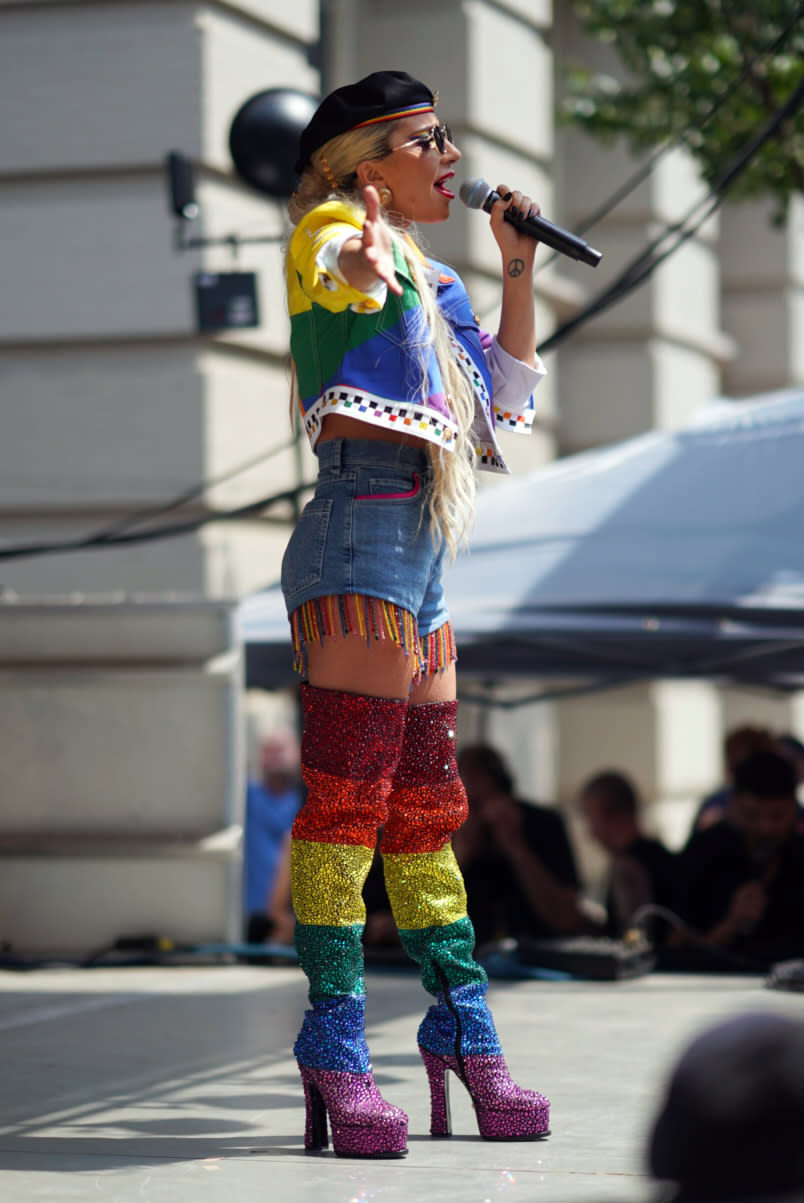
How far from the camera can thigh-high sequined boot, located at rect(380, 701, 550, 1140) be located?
10.6ft

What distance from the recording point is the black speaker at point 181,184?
7.09m

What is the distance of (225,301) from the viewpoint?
736 cm

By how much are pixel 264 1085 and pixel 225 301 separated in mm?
4180

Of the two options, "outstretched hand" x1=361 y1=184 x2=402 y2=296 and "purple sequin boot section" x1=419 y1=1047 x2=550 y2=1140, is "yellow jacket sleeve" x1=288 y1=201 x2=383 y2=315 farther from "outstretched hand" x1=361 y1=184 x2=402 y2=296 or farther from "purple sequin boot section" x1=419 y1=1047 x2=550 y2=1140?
"purple sequin boot section" x1=419 y1=1047 x2=550 y2=1140

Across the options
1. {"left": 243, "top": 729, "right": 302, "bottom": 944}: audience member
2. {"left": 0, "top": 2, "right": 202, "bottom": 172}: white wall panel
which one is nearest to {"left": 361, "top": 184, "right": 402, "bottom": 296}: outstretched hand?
→ {"left": 0, "top": 2, "right": 202, "bottom": 172}: white wall panel

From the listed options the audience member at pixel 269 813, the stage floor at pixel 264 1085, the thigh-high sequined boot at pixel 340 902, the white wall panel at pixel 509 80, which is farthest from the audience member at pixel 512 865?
the thigh-high sequined boot at pixel 340 902

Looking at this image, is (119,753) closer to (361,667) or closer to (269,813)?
(269,813)

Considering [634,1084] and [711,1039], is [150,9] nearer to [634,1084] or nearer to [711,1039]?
[634,1084]

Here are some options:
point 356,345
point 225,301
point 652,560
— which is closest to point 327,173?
point 356,345

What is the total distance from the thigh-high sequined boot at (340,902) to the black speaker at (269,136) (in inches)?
148

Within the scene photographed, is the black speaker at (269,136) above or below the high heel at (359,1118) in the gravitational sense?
above

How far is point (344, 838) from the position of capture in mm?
3174

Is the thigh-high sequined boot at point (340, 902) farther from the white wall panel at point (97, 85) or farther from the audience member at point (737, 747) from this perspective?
the audience member at point (737, 747)

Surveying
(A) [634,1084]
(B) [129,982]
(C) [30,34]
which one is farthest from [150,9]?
(A) [634,1084]
